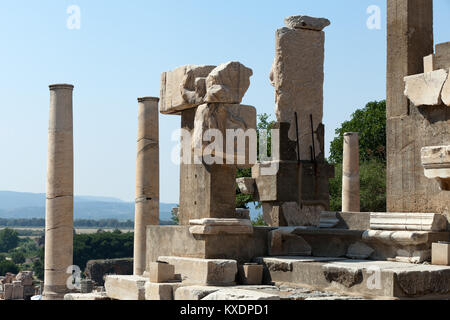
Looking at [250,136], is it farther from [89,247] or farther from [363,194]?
[89,247]

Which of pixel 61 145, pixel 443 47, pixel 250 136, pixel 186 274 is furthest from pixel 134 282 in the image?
pixel 61 145

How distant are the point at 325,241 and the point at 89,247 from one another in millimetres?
72507

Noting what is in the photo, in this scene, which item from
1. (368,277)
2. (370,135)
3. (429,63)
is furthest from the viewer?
(370,135)

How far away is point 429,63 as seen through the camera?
351 inches

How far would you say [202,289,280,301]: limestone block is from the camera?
7156 millimetres

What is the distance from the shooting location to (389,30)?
9680 mm

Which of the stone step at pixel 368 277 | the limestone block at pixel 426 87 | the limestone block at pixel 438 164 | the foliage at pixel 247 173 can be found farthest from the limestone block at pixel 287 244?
the foliage at pixel 247 173

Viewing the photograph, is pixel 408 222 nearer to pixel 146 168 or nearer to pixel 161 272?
pixel 161 272

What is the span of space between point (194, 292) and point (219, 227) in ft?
3.90

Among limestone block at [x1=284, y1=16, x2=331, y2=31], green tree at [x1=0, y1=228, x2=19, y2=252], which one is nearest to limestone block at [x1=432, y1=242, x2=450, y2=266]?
limestone block at [x1=284, y1=16, x2=331, y2=31]

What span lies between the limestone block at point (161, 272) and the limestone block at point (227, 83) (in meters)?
2.23

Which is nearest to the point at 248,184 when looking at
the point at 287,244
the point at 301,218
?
the point at 301,218

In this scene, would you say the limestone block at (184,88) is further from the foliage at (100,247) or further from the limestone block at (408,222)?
the foliage at (100,247)

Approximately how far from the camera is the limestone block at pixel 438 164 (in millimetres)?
7625
